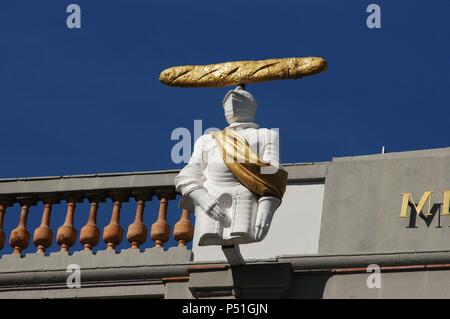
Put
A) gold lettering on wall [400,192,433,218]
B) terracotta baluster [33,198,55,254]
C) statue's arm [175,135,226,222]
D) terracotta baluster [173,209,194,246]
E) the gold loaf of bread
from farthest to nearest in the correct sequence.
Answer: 1. terracotta baluster [33,198,55,254]
2. terracotta baluster [173,209,194,246]
3. the gold loaf of bread
4. gold lettering on wall [400,192,433,218]
5. statue's arm [175,135,226,222]

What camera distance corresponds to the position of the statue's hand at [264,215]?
36719 millimetres

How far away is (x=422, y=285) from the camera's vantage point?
36719 mm

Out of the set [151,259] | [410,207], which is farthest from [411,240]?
[151,259]

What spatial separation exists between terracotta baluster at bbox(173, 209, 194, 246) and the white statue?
0.95m

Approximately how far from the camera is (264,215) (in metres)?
36.8

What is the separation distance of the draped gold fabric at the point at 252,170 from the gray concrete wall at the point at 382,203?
3.68ft

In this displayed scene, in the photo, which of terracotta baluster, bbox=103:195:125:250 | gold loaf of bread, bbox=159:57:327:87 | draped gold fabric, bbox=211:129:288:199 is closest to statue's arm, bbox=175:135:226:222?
draped gold fabric, bbox=211:129:288:199

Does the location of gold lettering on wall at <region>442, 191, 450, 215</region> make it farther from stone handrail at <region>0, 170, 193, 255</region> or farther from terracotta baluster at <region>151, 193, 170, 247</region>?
terracotta baluster at <region>151, 193, 170, 247</region>

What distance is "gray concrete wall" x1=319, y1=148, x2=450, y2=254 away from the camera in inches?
1473

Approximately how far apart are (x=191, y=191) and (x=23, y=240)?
2684 mm

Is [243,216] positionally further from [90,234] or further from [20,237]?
[20,237]

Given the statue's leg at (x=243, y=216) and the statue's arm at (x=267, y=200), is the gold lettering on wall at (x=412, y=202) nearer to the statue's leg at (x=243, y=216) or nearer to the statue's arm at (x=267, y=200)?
the statue's arm at (x=267, y=200)
